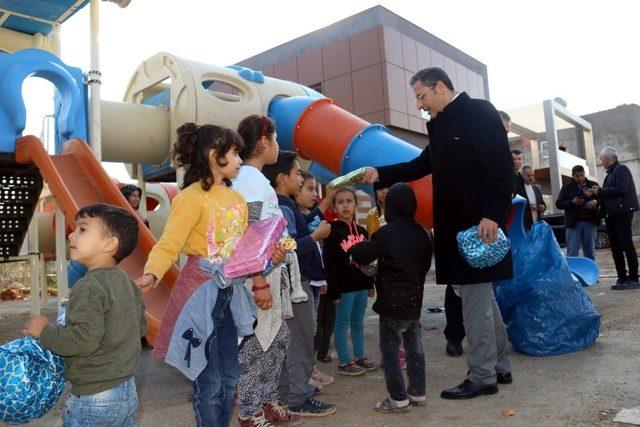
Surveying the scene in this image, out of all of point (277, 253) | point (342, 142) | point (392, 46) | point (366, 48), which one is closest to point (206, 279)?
point (277, 253)

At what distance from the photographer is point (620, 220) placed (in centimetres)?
625

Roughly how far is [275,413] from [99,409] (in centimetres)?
123

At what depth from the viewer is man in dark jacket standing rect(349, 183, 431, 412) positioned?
273 cm

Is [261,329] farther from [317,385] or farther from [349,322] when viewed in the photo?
[349,322]

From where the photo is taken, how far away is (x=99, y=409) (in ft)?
5.30

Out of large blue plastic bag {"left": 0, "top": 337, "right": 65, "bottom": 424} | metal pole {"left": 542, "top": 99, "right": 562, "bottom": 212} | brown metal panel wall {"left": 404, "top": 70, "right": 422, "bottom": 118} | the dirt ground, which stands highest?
brown metal panel wall {"left": 404, "top": 70, "right": 422, "bottom": 118}

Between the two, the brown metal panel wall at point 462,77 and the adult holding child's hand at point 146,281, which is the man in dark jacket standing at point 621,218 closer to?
the adult holding child's hand at point 146,281

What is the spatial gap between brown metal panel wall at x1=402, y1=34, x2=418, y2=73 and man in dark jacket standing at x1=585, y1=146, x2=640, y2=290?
35.3 feet

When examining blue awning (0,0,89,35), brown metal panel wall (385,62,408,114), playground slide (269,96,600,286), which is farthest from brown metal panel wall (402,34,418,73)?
blue awning (0,0,89,35)

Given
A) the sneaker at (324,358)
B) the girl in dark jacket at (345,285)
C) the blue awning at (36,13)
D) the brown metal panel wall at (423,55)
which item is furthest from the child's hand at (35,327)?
the brown metal panel wall at (423,55)

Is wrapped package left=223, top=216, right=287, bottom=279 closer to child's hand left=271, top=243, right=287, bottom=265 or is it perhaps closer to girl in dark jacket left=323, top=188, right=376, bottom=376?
child's hand left=271, top=243, right=287, bottom=265

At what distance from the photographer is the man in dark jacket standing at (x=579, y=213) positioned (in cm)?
662

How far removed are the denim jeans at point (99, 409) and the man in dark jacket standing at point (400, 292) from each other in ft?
4.77

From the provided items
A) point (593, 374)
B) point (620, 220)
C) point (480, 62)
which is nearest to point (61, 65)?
point (593, 374)
